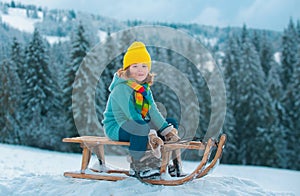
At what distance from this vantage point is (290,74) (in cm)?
3772

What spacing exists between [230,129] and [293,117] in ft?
19.7

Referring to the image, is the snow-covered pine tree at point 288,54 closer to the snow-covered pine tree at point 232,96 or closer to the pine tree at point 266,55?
the pine tree at point 266,55

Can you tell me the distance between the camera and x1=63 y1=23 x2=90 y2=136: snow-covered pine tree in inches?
1104

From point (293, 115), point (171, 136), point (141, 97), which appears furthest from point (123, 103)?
point (293, 115)

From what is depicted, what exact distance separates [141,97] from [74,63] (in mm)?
24069

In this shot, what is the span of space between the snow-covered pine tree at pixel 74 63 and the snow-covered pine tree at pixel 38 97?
3038 mm

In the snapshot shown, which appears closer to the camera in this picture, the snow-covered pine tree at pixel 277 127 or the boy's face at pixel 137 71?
the boy's face at pixel 137 71

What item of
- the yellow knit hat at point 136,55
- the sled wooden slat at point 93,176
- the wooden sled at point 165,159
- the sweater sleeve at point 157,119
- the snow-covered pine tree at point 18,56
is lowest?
the sled wooden slat at point 93,176

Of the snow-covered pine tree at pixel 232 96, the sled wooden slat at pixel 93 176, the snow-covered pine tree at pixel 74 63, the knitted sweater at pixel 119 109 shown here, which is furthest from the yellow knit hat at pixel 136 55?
the snow-covered pine tree at pixel 232 96

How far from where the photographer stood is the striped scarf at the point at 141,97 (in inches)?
197

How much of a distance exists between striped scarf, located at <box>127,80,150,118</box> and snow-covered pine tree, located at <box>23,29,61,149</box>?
27.4 meters

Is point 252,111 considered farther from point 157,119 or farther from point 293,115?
point 157,119

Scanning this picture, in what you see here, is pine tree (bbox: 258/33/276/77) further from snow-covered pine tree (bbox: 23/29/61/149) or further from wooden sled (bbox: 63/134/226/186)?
wooden sled (bbox: 63/134/226/186)

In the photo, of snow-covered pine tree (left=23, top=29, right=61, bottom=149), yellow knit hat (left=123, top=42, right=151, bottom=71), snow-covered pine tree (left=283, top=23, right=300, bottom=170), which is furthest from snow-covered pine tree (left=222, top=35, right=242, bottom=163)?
yellow knit hat (left=123, top=42, right=151, bottom=71)
